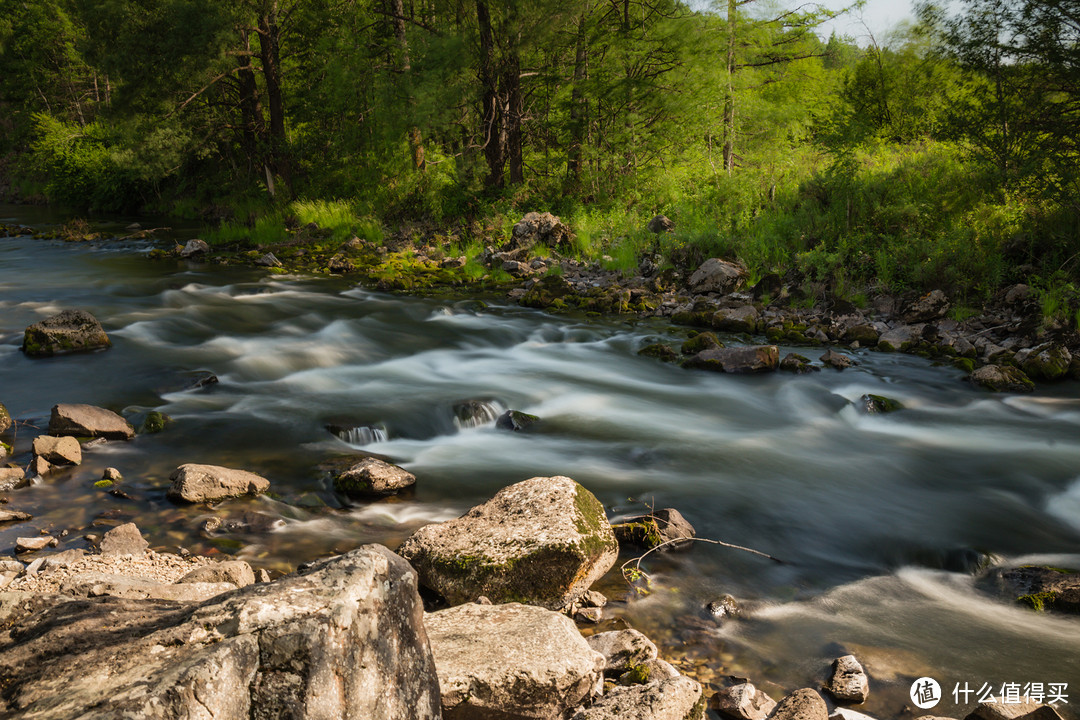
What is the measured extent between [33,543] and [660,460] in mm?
5074

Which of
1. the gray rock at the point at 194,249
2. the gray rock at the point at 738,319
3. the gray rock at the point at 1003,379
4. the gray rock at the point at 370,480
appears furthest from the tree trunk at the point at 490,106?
the gray rock at the point at 370,480

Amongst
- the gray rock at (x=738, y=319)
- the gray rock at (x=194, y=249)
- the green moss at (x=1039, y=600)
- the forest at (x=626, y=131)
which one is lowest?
the green moss at (x=1039, y=600)

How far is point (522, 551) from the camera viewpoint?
163 inches

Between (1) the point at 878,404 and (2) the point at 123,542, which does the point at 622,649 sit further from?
(1) the point at 878,404

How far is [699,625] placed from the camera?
165 inches

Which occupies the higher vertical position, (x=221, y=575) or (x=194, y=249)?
(x=194, y=249)

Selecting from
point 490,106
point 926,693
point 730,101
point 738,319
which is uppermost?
point 490,106

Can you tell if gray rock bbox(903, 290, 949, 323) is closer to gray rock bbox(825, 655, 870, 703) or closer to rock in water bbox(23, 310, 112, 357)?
gray rock bbox(825, 655, 870, 703)

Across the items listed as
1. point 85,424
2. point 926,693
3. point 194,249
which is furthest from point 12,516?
point 194,249

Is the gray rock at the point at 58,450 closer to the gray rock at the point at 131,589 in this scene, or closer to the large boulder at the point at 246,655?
the gray rock at the point at 131,589

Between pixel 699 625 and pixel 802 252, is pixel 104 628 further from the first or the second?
pixel 802 252

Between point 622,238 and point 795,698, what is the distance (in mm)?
13162

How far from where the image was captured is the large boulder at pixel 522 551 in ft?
13.4

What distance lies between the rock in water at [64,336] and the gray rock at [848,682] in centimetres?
1002
